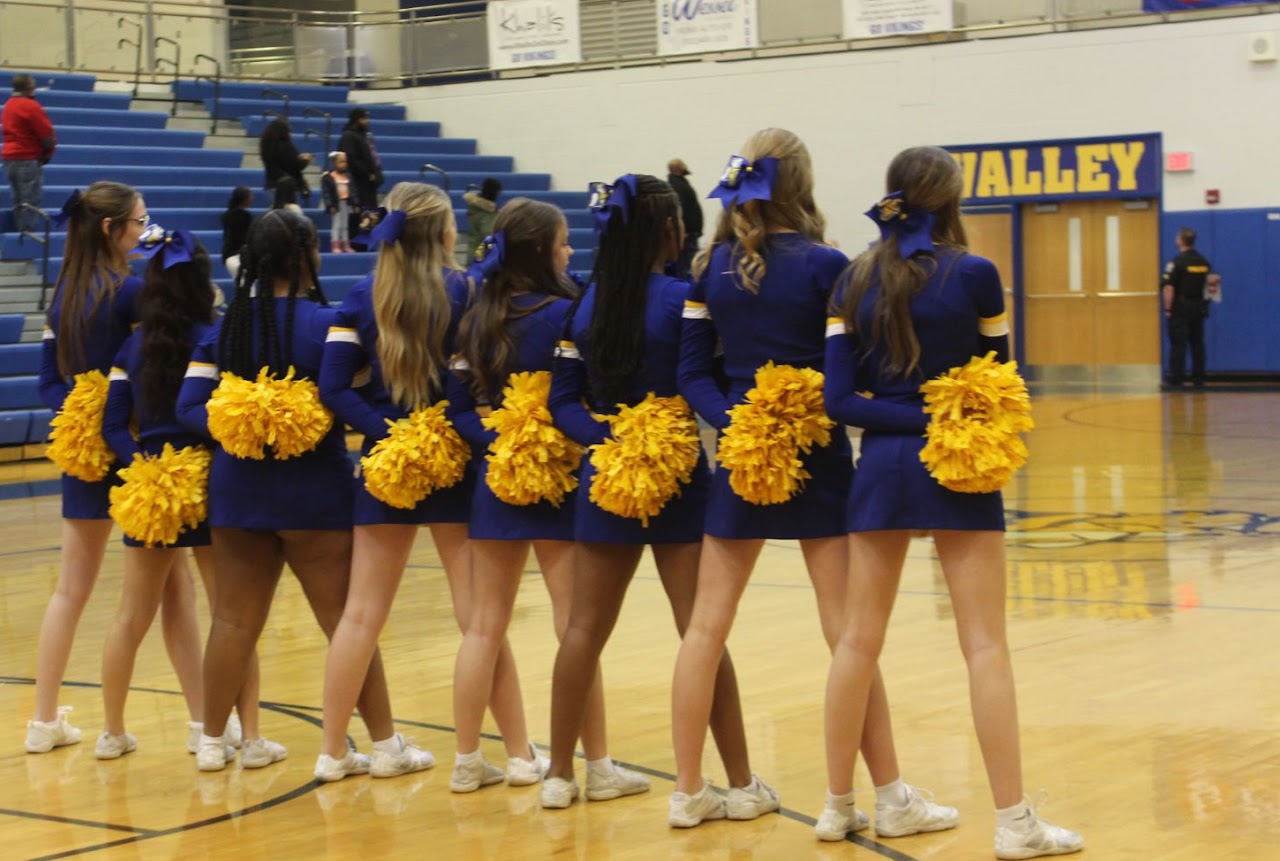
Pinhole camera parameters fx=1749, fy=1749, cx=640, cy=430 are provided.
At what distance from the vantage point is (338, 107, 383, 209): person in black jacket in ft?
58.2

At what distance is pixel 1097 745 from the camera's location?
4.86 meters

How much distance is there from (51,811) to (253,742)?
24.7 inches

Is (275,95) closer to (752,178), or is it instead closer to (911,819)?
(752,178)

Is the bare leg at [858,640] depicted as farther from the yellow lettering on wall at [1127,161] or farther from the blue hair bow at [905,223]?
the yellow lettering on wall at [1127,161]

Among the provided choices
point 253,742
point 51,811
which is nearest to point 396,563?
point 253,742

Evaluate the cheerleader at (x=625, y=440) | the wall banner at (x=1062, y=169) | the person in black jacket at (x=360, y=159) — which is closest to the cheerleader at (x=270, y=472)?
the cheerleader at (x=625, y=440)

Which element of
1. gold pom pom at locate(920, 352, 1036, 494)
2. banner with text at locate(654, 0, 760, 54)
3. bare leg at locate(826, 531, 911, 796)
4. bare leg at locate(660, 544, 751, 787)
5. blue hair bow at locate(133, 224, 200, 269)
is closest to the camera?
gold pom pom at locate(920, 352, 1036, 494)

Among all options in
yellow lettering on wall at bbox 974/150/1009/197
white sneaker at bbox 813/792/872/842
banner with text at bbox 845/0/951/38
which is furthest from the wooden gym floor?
banner with text at bbox 845/0/951/38

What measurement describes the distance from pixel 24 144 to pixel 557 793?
12.4 metres

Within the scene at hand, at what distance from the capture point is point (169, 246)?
506 cm

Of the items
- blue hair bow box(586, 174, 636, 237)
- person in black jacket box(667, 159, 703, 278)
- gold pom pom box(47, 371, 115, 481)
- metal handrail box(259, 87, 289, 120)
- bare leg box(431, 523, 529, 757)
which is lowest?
bare leg box(431, 523, 529, 757)

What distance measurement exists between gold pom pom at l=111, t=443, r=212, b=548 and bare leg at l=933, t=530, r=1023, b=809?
2.18 meters

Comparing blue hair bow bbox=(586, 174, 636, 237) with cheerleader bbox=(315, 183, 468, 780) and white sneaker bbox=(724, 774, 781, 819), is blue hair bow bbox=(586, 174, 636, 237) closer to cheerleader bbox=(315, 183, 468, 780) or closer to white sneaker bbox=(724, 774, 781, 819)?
cheerleader bbox=(315, 183, 468, 780)

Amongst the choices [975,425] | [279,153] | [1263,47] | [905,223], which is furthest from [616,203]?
[1263,47]
